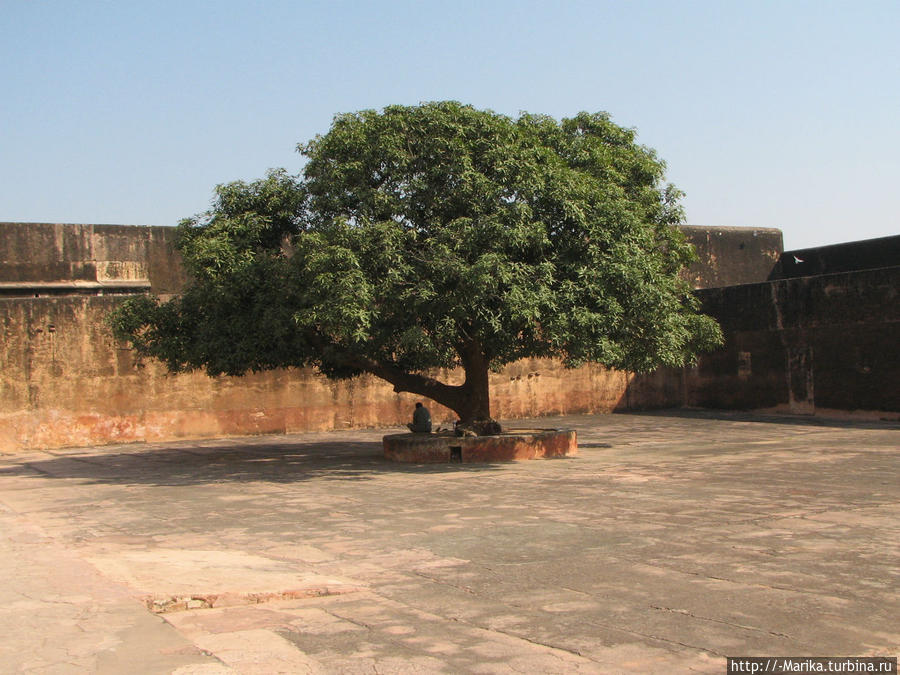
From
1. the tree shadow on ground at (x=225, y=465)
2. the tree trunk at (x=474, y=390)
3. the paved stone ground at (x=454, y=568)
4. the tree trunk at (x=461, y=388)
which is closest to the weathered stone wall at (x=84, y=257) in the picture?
the tree shadow on ground at (x=225, y=465)

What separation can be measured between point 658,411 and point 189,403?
12144 mm

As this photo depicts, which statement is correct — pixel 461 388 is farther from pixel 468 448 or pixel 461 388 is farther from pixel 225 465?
pixel 225 465

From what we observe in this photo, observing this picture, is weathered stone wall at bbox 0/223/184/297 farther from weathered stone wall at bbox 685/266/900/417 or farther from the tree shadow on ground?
weathered stone wall at bbox 685/266/900/417

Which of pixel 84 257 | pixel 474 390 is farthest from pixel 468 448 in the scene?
pixel 84 257

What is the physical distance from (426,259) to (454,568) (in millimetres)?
5901

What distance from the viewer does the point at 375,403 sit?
815 inches

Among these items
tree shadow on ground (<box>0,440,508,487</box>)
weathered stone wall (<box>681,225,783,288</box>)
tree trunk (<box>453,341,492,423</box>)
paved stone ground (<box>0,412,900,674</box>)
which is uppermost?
weathered stone wall (<box>681,225,783,288</box>)

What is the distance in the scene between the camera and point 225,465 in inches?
538

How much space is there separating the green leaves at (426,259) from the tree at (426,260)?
24mm

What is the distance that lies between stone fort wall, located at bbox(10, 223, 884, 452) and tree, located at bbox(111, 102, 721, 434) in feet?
15.2

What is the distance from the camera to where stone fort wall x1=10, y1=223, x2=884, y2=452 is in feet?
56.5

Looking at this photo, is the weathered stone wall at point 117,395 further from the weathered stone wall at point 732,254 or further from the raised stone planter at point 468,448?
the weathered stone wall at point 732,254

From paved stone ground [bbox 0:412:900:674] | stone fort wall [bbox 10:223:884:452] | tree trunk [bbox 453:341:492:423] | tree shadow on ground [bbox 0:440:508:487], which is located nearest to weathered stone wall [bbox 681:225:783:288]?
stone fort wall [bbox 10:223:884:452]

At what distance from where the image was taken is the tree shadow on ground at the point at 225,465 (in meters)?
12.1
